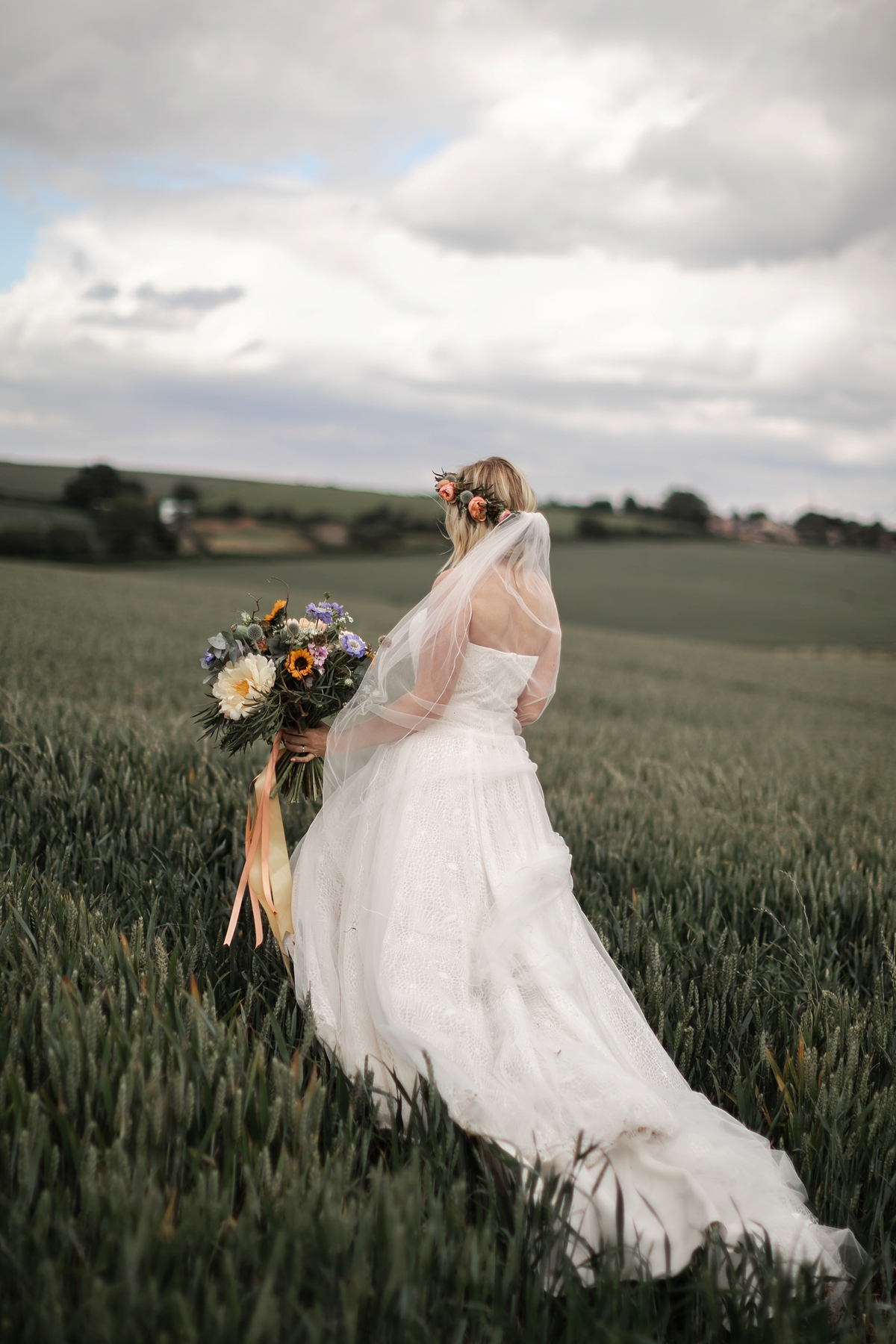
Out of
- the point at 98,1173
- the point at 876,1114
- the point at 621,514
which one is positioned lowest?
the point at 876,1114

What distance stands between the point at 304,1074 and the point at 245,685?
57.3 inches

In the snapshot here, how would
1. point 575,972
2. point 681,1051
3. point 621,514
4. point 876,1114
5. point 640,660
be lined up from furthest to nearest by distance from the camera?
point 621,514 < point 640,660 < point 681,1051 < point 575,972 < point 876,1114

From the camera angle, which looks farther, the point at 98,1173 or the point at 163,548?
the point at 163,548

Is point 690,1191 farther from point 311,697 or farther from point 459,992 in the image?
point 311,697

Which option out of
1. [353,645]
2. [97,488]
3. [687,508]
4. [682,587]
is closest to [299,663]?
[353,645]

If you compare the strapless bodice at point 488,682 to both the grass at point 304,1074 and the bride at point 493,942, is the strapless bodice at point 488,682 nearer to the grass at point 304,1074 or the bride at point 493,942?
the bride at point 493,942

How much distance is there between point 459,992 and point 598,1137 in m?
0.65

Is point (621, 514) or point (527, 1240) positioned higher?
point (621, 514)

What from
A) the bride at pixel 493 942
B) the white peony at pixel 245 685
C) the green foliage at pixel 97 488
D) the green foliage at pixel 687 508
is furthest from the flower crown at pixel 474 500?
the green foliage at pixel 687 508

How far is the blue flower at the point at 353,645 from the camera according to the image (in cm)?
338

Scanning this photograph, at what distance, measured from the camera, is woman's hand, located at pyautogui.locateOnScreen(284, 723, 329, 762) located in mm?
3545

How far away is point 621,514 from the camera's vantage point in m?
85.9

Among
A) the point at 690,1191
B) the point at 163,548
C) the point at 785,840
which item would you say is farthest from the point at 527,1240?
the point at 163,548

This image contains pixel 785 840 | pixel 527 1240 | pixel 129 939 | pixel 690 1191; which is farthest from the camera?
pixel 785 840
